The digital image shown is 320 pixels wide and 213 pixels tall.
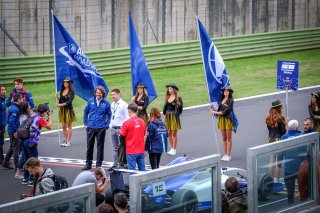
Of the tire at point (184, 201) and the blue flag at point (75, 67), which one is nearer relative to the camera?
the tire at point (184, 201)

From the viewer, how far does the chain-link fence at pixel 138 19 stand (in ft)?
98.3

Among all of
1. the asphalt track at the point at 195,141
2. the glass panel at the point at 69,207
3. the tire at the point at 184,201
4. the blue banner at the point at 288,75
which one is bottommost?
the asphalt track at the point at 195,141

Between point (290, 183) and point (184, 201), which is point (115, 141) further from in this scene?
point (184, 201)

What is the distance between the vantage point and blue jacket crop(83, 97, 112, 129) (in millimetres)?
18875

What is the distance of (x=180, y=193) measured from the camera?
1078 cm

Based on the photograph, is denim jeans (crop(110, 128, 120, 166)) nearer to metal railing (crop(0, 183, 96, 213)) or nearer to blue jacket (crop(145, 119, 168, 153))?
blue jacket (crop(145, 119, 168, 153))

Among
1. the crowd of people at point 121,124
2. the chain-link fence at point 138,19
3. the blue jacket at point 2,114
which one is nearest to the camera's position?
the crowd of people at point 121,124

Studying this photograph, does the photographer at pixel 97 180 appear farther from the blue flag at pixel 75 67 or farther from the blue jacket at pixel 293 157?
the blue flag at pixel 75 67

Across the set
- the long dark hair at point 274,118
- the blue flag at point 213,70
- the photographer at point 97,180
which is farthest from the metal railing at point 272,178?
the blue flag at point 213,70

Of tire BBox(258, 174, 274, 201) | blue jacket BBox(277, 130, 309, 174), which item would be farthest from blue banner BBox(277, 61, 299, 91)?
tire BBox(258, 174, 274, 201)

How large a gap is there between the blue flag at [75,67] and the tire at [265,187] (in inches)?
384

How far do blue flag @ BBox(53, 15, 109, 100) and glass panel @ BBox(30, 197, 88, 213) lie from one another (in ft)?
37.5

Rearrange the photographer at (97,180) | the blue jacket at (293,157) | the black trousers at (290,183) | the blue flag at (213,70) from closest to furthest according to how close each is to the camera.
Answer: the blue jacket at (293,157), the black trousers at (290,183), the photographer at (97,180), the blue flag at (213,70)

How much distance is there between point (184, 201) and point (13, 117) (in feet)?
27.2
